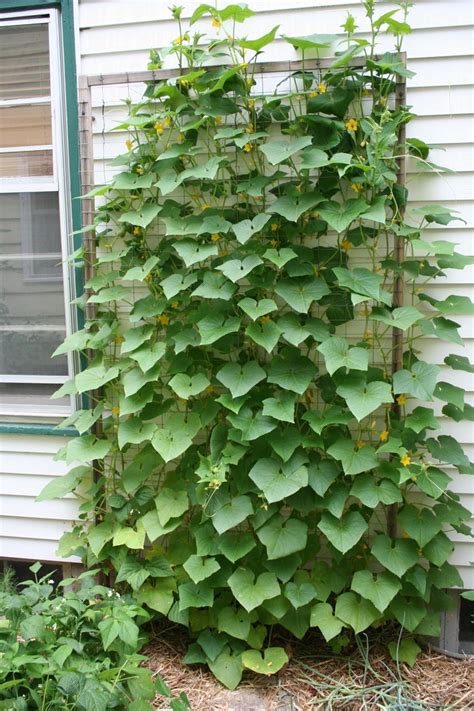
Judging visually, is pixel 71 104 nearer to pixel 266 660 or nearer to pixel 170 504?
pixel 170 504

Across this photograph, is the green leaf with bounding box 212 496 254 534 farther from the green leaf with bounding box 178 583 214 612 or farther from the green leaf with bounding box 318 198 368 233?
the green leaf with bounding box 318 198 368 233

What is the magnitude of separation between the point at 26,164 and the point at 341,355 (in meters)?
1.62

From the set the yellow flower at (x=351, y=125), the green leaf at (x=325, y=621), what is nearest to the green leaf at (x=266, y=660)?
the green leaf at (x=325, y=621)

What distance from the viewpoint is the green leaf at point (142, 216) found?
2490 mm

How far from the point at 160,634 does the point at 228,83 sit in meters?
2.11

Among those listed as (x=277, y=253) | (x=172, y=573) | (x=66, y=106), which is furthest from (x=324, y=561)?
(x=66, y=106)

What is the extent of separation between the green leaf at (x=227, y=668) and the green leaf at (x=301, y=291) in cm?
126

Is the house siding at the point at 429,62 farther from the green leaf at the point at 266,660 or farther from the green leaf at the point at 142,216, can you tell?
the green leaf at the point at 266,660

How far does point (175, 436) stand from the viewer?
8.13 ft

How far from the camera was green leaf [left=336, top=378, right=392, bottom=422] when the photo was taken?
2.23m

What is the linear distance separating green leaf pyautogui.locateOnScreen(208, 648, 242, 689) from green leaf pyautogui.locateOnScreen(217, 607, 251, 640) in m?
0.08

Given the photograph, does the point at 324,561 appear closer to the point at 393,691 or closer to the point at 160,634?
the point at 393,691

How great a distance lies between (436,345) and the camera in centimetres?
257

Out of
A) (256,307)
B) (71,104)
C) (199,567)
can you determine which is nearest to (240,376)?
(256,307)
